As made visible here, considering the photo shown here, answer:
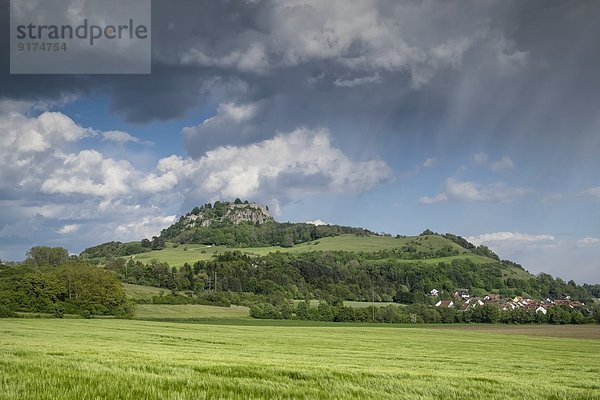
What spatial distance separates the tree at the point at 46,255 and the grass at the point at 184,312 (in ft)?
191

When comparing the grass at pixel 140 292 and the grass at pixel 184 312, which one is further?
the grass at pixel 140 292

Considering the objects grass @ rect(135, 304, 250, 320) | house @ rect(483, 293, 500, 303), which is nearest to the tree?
grass @ rect(135, 304, 250, 320)

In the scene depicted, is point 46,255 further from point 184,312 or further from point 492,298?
point 492,298

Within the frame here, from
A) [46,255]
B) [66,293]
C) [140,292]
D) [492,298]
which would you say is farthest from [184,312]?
[492,298]

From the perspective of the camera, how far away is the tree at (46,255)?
163 m

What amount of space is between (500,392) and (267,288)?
160927mm

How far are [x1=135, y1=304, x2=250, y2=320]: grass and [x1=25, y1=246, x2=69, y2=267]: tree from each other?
191 feet

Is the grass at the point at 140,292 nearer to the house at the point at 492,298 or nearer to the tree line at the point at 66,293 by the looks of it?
the tree line at the point at 66,293

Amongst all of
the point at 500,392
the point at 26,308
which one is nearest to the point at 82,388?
the point at 500,392

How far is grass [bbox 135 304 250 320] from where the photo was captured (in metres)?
115

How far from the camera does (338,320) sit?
435 feet

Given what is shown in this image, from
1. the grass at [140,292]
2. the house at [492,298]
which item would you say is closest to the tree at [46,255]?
the grass at [140,292]

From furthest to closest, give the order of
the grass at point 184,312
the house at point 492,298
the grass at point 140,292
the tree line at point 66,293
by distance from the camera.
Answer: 1. the house at point 492,298
2. the grass at point 140,292
3. the grass at point 184,312
4. the tree line at point 66,293

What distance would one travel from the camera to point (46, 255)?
165 m
